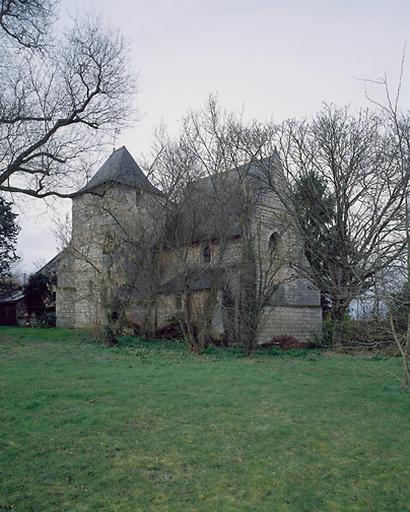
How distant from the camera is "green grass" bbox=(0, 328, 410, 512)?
4539mm

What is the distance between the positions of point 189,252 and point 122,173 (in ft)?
27.1

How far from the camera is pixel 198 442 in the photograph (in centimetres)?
614

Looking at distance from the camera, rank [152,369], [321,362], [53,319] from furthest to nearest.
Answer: [53,319]
[321,362]
[152,369]

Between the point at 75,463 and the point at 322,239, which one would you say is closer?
the point at 75,463

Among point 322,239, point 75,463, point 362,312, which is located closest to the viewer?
point 75,463

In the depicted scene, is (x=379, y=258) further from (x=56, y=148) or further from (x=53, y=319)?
(x=53, y=319)

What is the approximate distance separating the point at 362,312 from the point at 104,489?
5700 mm

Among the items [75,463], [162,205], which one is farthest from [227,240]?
[75,463]

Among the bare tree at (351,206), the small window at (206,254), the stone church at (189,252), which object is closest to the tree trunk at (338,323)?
the bare tree at (351,206)

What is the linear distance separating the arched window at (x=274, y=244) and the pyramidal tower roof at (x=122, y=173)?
5.40 metres

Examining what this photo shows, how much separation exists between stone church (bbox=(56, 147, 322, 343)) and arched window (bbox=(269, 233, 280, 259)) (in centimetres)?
6

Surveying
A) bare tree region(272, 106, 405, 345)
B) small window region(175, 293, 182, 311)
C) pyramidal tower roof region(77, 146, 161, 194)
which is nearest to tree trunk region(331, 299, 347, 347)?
bare tree region(272, 106, 405, 345)

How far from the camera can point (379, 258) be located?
8094mm

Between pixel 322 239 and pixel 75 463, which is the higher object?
pixel 322 239
